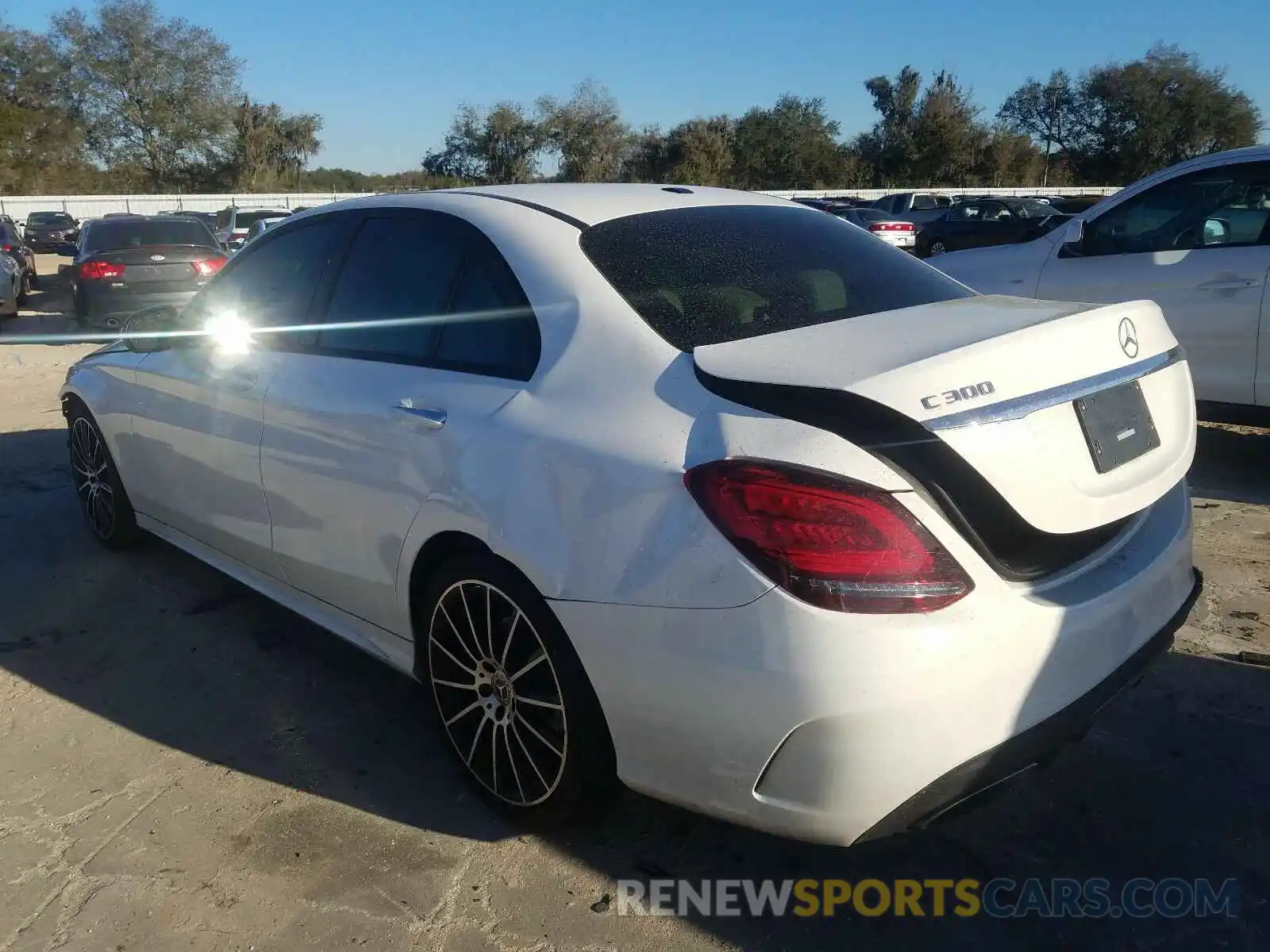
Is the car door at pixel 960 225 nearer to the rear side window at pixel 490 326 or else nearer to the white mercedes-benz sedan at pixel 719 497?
the white mercedes-benz sedan at pixel 719 497

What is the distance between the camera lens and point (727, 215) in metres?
3.23

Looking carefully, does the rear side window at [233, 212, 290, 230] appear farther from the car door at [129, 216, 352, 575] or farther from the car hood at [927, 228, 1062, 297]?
the car door at [129, 216, 352, 575]

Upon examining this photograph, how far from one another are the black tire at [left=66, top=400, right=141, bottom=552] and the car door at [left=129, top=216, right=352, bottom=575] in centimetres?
51

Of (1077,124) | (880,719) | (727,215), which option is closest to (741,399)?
(880,719)

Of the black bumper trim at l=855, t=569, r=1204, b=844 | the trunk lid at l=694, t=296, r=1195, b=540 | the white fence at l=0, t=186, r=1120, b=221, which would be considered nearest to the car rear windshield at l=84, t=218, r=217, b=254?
the trunk lid at l=694, t=296, r=1195, b=540

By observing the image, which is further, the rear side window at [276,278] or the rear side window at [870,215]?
the rear side window at [870,215]

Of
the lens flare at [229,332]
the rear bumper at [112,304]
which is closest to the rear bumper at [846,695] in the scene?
the lens flare at [229,332]

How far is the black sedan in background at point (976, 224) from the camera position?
22.5m

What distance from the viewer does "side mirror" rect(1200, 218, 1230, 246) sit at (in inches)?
234

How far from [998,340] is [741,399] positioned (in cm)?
60

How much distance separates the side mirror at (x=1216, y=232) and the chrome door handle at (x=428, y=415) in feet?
16.4

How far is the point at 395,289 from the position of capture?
3281mm

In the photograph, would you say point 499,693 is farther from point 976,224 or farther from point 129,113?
point 129,113

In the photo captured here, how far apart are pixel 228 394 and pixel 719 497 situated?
2301mm
